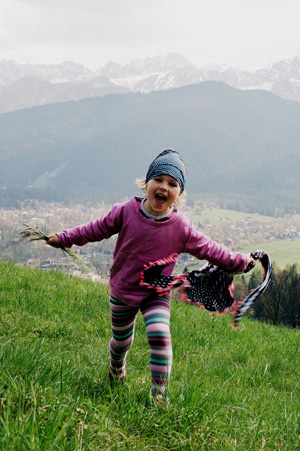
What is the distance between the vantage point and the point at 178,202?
355 centimetres

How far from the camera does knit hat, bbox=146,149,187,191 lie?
3273 millimetres

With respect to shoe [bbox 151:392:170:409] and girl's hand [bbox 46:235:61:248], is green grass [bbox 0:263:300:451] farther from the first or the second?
girl's hand [bbox 46:235:61:248]

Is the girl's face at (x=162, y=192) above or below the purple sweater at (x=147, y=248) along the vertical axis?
above

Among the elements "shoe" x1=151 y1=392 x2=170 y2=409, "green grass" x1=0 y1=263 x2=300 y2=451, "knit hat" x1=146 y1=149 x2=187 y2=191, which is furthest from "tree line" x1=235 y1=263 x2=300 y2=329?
"shoe" x1=151 y1=392 x2=170 y2=409

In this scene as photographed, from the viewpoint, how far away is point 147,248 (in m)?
3.25

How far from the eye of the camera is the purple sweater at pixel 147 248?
324 cm

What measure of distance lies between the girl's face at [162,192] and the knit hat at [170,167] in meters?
0.04

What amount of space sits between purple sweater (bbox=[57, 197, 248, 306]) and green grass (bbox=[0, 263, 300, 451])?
2.31ft

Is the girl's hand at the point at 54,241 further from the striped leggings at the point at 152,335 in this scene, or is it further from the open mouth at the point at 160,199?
the open mouth at the point at 160,199

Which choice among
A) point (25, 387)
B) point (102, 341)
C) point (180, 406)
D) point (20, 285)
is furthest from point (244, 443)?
point (20, 285)

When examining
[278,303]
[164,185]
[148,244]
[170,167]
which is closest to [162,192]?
[164,185]

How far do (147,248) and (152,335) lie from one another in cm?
68

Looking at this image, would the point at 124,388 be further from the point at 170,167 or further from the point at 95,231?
the point at 170,167

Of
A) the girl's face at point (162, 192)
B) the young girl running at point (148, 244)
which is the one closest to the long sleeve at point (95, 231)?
the young girl running at point (148, 244)
